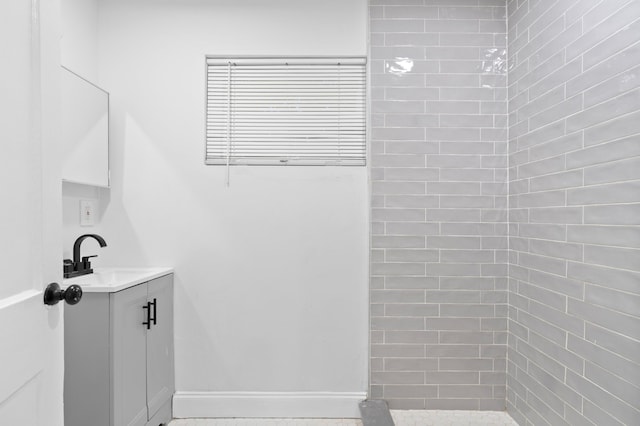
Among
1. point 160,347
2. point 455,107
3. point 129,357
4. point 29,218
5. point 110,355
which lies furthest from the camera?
point 455,107

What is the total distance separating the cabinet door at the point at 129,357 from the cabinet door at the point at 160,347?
2.6 inches

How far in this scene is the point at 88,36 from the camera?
7.45 ft

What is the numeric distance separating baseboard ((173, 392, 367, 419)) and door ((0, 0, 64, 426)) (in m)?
1.37

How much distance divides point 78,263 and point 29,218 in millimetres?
1267

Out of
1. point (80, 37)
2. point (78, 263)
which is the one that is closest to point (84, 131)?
point (80, 37)

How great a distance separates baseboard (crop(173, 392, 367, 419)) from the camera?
234 cm

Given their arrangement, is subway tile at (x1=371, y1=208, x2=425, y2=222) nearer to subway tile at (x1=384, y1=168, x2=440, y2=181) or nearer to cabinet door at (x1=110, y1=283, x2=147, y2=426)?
subway tile at (x1=384, y1=168, x2=440, y2=181)

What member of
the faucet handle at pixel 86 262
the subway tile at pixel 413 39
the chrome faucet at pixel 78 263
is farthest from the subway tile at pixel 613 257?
the faucet handle at pixel 86 262

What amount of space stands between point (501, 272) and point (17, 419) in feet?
7.49

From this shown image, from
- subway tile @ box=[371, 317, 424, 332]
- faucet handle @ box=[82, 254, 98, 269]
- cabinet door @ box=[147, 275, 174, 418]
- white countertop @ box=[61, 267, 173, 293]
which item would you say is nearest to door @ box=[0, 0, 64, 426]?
white countertop @ box=[61, 267, 173, 293]

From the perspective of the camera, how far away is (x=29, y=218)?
3.14 feet

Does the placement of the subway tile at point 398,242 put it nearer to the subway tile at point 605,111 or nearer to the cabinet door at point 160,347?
the subway tile at point 605,111

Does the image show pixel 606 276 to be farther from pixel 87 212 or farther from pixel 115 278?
pixel 87 212

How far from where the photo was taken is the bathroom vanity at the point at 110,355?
1.69m
